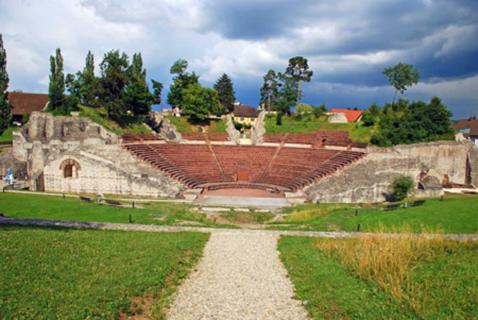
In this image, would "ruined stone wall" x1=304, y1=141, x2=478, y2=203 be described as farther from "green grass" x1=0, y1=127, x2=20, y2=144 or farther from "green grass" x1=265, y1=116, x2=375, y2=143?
"green grass" x1=0, y1=127, x2=20, y2=144

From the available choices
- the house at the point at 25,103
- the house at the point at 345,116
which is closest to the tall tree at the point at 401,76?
the house at the point at 345,116

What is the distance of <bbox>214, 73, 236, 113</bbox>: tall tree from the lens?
6166 cm

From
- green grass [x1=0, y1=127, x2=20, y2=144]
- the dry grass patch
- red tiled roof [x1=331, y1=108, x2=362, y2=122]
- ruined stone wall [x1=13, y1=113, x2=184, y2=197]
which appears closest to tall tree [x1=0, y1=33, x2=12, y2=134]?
green grass [x1=0, y1=127, x2=20, y2=144]

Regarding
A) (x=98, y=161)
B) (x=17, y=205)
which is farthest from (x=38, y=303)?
(x=98, y=161)

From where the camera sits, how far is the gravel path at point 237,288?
7.69 meters

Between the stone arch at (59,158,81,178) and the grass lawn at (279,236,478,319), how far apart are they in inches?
910

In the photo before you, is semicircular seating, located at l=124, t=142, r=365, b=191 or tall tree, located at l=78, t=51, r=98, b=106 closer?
semicircular seating, located at l=124, t=142, r=365, b=191

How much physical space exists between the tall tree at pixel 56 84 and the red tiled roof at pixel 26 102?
9293 mm

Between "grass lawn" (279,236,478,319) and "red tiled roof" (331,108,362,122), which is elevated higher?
"red tiled roof" (331,108,362,122)

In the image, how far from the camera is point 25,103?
1965 inches

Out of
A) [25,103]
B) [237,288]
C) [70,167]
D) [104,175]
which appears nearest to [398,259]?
[237,288]

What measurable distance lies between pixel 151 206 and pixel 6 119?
1109 inches

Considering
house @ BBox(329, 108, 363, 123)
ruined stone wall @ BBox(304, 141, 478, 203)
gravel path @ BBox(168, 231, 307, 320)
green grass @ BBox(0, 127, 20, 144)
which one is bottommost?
gravel path @ BBox(168, 231, 307, 320)

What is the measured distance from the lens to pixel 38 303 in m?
6.66
